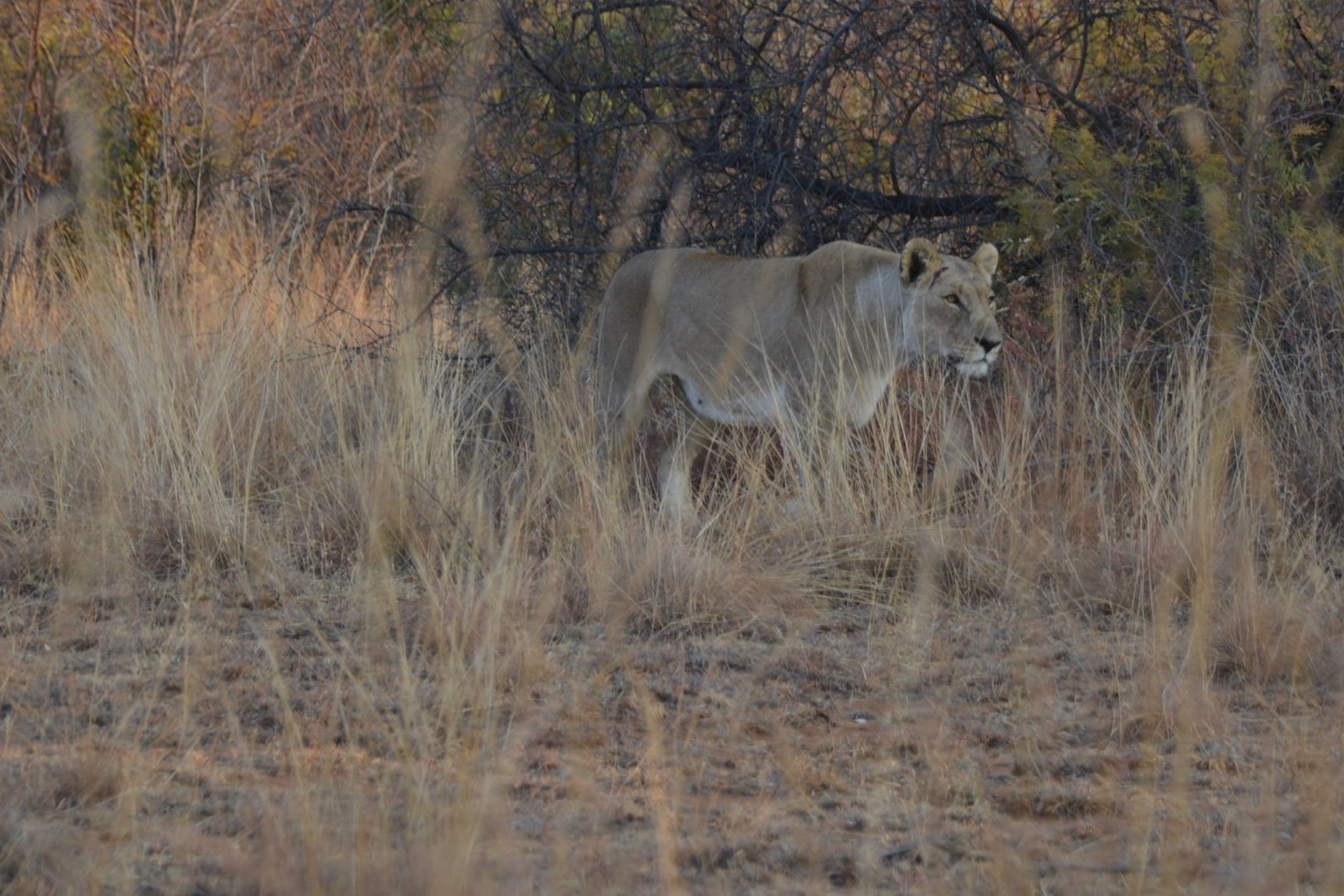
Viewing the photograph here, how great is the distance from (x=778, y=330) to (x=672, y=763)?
11.3 ft

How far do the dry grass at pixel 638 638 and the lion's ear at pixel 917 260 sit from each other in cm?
59

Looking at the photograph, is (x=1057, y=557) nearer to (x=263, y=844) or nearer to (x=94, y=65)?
(x=263, y=844)

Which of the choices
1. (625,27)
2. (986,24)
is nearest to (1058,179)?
(986,24)

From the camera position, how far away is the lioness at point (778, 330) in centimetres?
635

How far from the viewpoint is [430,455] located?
578 centimetres

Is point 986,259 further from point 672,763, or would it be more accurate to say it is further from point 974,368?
point 672,763

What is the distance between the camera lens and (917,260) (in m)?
6.27

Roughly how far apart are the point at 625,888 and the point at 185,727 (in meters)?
1.34

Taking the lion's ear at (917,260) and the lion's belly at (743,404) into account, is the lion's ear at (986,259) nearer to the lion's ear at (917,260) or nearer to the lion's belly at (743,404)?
the lion's ear at (917,260)

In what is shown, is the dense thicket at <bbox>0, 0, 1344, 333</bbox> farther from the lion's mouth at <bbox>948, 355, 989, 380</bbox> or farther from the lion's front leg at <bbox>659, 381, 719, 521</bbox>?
the lion's front leg at <bbox>659, 381, 719, 521</bbox>

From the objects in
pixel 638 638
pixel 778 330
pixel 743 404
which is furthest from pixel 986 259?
pixel 638 638

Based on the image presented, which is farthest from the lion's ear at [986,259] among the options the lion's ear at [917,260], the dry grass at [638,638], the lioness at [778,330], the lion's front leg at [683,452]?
the lion's front leg at [683,452]

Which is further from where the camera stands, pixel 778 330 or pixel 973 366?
pixel 778 330

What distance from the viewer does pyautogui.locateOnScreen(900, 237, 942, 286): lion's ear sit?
6.20 meters
